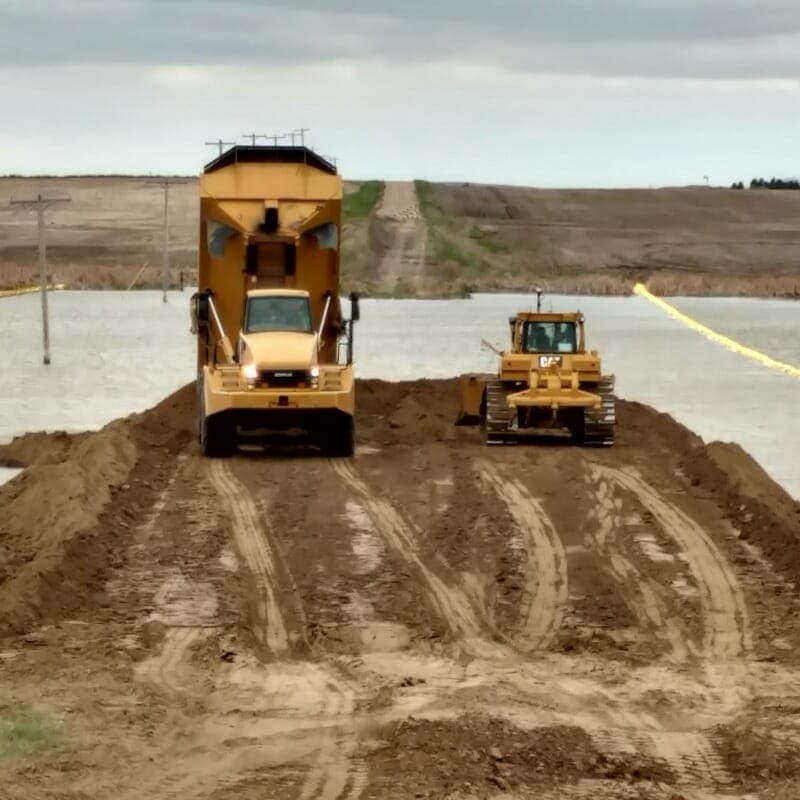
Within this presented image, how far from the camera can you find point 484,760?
10078 mm

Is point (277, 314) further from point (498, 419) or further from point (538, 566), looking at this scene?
point (538, 566)

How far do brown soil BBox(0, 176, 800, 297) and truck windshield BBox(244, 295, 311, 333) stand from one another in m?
65.2

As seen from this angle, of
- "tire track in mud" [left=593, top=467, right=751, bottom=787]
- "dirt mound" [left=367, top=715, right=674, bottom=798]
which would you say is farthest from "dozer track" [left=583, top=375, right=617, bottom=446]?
"dirt mound" [left=367, top=715, right=674, bottom=798]

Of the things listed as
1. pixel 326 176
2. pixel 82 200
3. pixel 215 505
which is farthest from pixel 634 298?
pixel 215 505

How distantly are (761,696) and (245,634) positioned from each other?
A: 13.1ft

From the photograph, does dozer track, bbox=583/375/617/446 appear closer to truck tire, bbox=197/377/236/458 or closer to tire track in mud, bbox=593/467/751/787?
Answer: tire track in mud, bbox=593/467/751/787

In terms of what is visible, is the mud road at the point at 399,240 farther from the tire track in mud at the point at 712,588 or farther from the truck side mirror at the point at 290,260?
the tire track in mud at the point at 712,588

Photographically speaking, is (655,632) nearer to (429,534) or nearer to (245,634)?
(245,634)

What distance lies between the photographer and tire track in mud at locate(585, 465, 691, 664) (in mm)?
14320

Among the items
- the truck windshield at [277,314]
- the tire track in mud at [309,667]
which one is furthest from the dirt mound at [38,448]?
the tire track in mud at [309,667]

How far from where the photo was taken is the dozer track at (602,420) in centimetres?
2747

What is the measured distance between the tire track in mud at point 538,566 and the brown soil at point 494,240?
70.9 metres

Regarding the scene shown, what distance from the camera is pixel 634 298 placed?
93.1 metres

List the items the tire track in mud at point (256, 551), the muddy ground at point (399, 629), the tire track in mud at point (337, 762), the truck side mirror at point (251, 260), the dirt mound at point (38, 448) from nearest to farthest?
the tire track in mud at point (337, 762) → the muddy ground at point (399, 629) → the tire track in mud at point (256, 551) → the dirt mound at point (38, 448) → the truck side mirror at point (251, 260)
